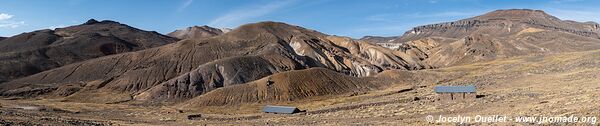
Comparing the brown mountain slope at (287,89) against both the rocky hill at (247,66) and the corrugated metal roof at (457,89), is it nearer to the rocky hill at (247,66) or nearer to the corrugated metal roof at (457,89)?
the rocky hill at (247,66)

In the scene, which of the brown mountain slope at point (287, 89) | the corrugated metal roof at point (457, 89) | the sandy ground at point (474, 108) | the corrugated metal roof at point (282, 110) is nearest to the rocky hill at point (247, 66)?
the brown mountain slope at point (287, 89)

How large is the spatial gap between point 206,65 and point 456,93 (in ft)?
232

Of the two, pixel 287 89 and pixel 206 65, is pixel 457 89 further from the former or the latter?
pixel 206 65

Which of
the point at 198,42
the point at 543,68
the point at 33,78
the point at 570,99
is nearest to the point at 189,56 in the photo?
the point at 198,42

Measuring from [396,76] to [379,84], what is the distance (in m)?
7.05

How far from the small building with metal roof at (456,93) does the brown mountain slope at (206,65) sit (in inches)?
2300

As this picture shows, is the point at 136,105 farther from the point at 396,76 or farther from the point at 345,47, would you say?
the point at 345,47

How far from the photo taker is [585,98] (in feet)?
136

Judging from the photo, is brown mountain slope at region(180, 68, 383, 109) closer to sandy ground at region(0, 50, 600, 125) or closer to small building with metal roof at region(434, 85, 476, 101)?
sandy ground at region(0, 50, 600, 125)

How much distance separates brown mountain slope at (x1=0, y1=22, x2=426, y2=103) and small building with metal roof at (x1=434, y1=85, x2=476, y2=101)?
192 feet

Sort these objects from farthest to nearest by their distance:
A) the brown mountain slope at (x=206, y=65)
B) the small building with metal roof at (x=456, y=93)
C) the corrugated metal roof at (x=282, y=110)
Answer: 1. the brown mountain slope at (x=206, y=65)
2. the corrugated metal roof at (x=282, y=110)
3. the small building with metal roof at (x=456, y=93)

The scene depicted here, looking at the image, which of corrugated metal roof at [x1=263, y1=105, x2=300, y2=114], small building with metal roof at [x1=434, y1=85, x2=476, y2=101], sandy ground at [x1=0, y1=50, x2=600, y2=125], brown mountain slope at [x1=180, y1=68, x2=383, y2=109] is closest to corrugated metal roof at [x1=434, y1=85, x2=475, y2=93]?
small building with metal roof at [x1=434, y1=85, x2=476, y2=101]

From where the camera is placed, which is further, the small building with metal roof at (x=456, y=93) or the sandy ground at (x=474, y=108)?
the small building with metal roof at (x=456, y=93)

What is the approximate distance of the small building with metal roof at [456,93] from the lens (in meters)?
61.3
